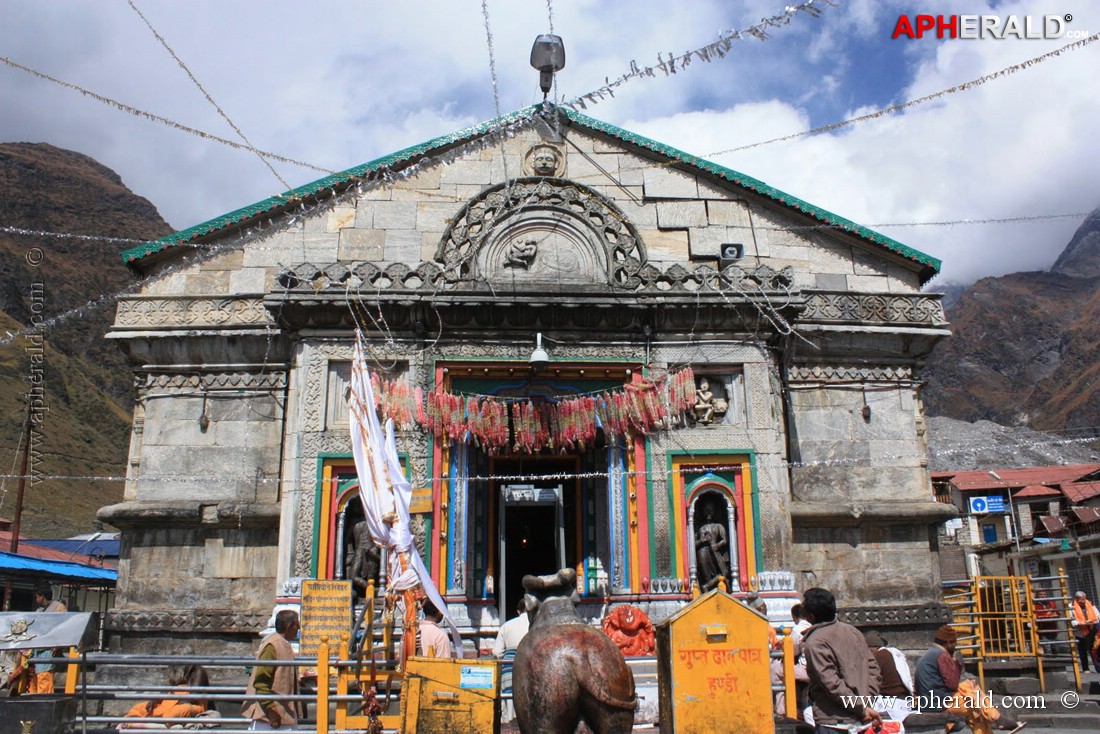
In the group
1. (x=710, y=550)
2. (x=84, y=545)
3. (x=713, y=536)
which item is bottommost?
(x=710, y=550)

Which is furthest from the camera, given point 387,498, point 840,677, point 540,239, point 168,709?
point 540,239

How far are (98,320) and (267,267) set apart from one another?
74173mm

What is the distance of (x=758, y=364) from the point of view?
14.6 metres

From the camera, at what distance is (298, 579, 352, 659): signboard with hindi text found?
36.3ft

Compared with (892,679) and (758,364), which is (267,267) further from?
(892,679)

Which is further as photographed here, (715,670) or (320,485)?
(320,485)

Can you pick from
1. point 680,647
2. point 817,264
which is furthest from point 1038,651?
point 680,647

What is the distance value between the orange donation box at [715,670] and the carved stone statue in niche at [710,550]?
676 centimetres

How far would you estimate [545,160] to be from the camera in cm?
1597

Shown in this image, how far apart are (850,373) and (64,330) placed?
7586 cm

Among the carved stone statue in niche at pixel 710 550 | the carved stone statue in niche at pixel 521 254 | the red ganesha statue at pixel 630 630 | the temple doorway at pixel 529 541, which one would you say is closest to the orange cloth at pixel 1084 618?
the carved stone statue in niche at pixel 710 550

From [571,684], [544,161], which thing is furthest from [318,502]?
[571,684]

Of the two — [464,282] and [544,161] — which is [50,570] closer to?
[464,282]

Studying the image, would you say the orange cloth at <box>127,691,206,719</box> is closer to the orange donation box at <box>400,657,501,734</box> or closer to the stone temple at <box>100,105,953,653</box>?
the orange donation box at <box>400,657,501,734</box>
